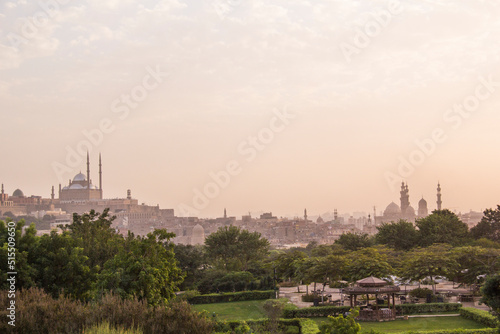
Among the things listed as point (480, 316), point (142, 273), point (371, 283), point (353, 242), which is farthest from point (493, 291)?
point (353, 242)

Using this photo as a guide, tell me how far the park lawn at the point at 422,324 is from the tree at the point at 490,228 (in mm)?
22255

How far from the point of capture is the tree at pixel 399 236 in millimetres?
37844

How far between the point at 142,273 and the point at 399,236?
87.5 feet

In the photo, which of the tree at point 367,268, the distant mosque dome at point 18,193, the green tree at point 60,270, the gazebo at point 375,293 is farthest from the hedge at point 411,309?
the distant mosque dome at point 18,193

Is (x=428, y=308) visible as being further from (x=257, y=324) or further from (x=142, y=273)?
(x=142, y=273)

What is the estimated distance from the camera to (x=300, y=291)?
3000 centimetres

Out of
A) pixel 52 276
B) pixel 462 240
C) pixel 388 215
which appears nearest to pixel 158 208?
pixel 388 215

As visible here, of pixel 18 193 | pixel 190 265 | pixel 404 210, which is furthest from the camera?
pixel 18 193

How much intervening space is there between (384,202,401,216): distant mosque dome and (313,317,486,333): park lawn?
127m

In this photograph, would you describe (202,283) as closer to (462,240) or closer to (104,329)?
(462,240)

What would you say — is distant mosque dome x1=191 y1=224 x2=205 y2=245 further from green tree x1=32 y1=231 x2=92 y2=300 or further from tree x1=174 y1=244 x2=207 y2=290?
green tree x1=32 y1=231 x2=92 y2=300

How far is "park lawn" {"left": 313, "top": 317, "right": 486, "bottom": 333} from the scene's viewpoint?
56.3 feet

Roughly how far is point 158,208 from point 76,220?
161 m

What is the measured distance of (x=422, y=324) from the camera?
18.0 metres
